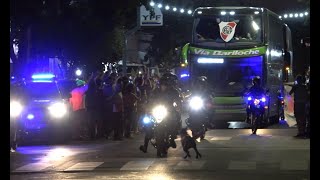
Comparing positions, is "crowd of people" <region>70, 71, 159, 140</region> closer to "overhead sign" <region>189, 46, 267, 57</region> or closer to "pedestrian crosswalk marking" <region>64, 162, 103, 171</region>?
"overhead sign" <region>189, 46, 267, 57</region>

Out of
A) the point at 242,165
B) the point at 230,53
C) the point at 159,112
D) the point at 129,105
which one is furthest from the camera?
the point at 230,53

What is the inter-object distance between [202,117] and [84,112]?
3714 mm

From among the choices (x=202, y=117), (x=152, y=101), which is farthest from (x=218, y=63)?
(x=152, y=101)

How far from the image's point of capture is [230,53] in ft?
74.0

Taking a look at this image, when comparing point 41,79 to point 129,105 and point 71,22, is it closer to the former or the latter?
point 129,105

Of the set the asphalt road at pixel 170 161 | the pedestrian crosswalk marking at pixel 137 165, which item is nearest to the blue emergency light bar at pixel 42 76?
the asphalt road at pixel 170 161

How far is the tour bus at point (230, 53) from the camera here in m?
22.4

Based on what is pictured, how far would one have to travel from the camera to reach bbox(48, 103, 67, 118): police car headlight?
1770 cm

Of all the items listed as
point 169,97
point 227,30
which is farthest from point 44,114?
point 227,30

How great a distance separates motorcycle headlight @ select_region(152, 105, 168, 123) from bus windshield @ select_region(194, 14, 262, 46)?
31.3 ft

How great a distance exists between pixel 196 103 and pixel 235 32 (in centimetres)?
612

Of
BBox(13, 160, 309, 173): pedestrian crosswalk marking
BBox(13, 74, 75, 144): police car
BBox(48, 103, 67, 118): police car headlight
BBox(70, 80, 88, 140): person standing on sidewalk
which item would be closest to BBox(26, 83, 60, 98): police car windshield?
BBox(13, 74, 75, 144): police car

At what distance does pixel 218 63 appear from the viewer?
74.8ft

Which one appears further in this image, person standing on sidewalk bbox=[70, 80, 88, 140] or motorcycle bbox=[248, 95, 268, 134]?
motorcycle bbox=[248, 95, 268, 134]
